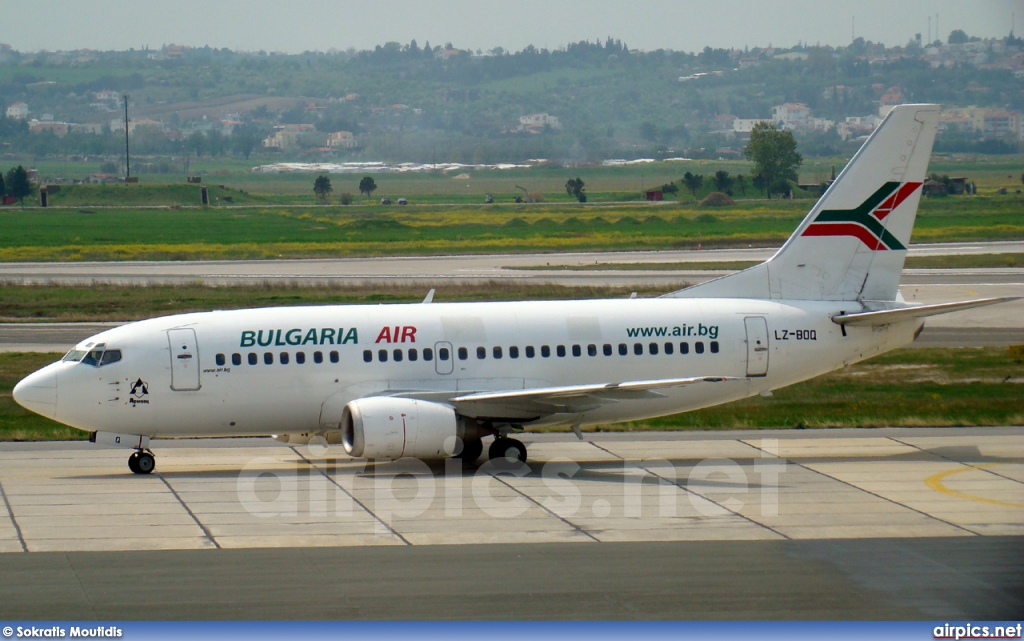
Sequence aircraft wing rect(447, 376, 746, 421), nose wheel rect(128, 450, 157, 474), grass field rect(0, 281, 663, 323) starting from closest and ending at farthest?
aircraft wing rect(447, 376, 746, 421), nose wheel rect(128, 450, 157, 474), grass field rect(0, 281, 663, 323)

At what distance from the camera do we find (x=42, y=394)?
27953 mm

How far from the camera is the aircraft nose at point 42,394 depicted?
27.9m

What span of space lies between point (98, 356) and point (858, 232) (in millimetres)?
19103

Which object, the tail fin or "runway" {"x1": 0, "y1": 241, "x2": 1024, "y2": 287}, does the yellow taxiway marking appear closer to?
the tail fin

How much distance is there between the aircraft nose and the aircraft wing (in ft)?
29.8

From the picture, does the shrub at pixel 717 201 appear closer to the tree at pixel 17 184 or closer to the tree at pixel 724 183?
the tree at pixel 724 183

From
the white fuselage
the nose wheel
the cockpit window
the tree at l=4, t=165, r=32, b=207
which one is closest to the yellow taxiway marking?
the white fuselage

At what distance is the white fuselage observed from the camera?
2827cm

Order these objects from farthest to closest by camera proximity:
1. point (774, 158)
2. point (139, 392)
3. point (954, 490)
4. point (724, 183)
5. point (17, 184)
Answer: point (17, 184), point (724, 183), point (774, 158), point (139, 392), point (954, 490)

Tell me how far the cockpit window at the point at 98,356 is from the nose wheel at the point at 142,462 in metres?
2.26

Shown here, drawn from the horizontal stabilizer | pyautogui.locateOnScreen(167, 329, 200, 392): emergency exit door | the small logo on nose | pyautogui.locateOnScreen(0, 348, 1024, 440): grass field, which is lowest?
pyautogui.locateOnScreen(0, 348, 1024, 440): grass field

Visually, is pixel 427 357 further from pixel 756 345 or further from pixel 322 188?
pixel 322 188

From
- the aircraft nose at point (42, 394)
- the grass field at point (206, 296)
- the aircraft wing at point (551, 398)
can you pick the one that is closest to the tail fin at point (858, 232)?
the aircraft wing at point (551, 398)

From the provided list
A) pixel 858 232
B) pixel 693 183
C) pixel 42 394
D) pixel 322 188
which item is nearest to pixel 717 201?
pixel 693 183
